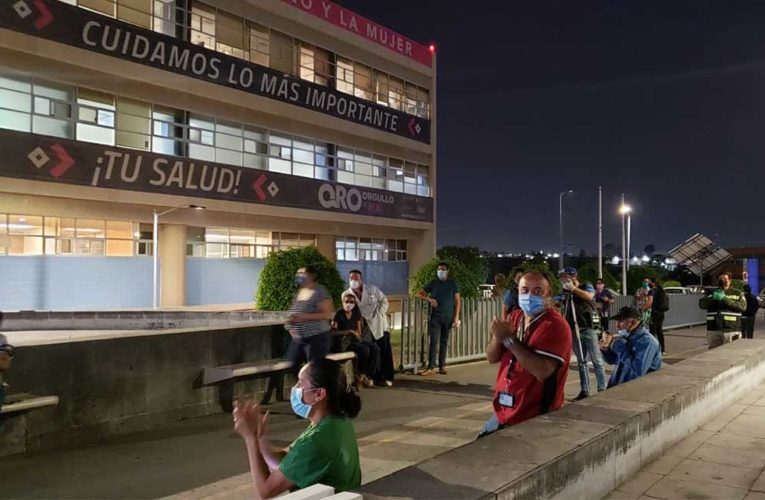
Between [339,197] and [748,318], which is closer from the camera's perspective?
[748,318]

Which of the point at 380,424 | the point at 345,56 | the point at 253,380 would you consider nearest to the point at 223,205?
the point at 345,56

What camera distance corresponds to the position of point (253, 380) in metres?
8.59

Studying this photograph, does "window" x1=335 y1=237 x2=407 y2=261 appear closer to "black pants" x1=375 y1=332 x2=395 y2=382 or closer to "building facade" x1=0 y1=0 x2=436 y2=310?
"building facade" x1=0 y1=0 x2=436 y2=310

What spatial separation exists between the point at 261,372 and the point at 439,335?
12.2 feet

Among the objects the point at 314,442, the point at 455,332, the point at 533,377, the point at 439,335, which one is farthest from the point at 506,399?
the point at 455,332

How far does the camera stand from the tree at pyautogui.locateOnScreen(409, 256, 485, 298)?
12711 mm

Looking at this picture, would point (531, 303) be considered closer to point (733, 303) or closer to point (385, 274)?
point (733, 303)

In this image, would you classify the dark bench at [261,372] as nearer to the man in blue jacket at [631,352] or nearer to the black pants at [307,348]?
the black pants at [307,348]

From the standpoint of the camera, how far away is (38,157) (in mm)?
17812

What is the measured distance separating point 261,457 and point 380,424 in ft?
15.2

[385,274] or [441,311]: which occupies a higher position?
[385,274]

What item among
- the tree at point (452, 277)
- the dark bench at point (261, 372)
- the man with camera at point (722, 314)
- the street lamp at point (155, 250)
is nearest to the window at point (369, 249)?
the street lamp at point (155, 250)

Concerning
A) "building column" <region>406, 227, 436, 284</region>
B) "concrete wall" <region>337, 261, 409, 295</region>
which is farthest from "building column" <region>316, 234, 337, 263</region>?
"building column" <region>406, 227, 436, 284</region>

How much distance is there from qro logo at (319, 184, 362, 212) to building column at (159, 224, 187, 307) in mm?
6204
